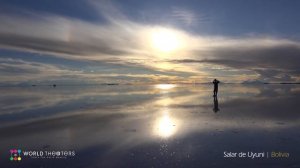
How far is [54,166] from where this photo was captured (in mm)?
8523

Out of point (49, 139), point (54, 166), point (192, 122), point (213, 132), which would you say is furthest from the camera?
point (192, 122)

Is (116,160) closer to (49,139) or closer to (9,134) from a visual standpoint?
(49,139)

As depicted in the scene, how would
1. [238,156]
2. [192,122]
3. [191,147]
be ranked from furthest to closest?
[192,122]
[191,147]
[238,156]

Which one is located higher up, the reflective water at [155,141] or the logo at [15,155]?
the logo at [15,155]

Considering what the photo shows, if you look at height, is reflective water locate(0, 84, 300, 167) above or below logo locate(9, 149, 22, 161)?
below

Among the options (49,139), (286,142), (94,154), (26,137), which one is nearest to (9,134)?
(26,137)

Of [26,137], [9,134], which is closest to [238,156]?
Answer: [26,137]

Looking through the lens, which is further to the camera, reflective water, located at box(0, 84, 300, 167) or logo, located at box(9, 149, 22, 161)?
logo, located at box(9, 149, 22, 161)

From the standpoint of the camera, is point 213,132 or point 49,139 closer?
point 49,139

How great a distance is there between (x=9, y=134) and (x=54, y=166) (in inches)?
243

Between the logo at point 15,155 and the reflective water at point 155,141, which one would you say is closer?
the reflective water at point 155,141

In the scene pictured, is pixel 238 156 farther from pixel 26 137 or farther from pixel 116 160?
pixel 26 137

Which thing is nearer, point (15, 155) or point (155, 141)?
point (15, 155)

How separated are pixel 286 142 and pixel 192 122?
5871 mm
